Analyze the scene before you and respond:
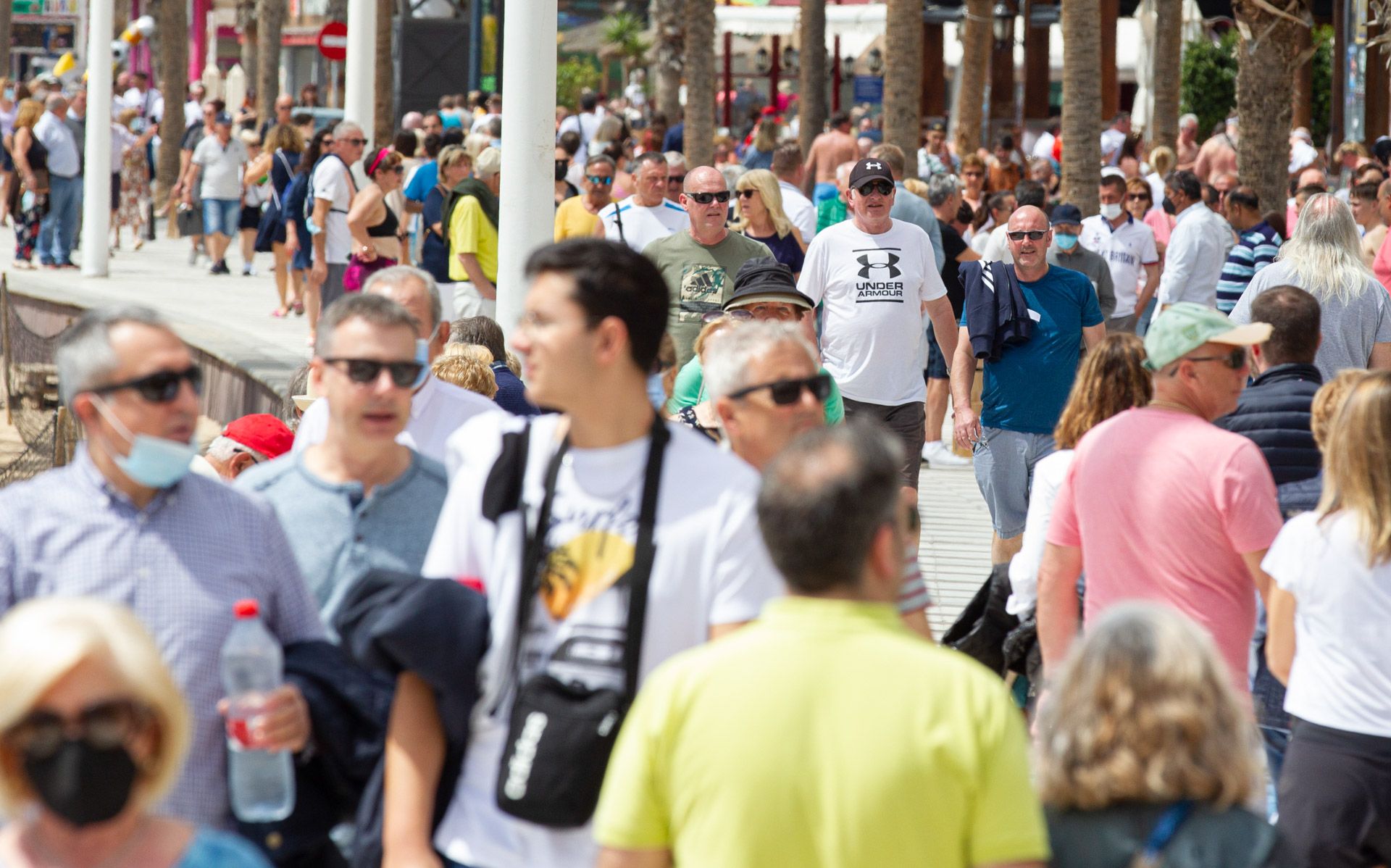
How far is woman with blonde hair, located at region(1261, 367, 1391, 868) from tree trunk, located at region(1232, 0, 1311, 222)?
11.8 metres

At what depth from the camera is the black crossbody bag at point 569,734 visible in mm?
3088

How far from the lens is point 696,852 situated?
2.80 metres

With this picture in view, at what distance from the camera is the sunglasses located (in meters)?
3.95

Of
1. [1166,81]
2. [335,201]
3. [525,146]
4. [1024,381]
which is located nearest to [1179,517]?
[1024,381]

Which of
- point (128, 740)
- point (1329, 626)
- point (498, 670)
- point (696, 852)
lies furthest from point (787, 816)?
point (1329, 626)

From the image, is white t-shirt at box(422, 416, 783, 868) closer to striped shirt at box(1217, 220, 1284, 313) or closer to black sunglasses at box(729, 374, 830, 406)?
black sunglasses at box(729, 374, 830, 406)

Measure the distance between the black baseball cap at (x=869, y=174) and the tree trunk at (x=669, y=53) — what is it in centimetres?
1837

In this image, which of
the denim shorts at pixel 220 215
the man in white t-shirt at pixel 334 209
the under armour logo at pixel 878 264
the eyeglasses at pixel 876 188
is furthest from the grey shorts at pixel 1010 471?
the denim shorts at pixel 220 215

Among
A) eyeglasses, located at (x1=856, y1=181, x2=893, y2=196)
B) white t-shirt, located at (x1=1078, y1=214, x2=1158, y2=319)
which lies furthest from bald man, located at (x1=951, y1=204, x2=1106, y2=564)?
white t-shirt, located at (x1=1078, y1=214, x2=1158, y2=319)

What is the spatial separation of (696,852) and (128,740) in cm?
86

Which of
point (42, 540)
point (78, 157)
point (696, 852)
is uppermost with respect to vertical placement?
point (78, 157)

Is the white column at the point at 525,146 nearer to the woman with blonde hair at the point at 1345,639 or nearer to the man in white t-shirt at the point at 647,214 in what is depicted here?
the man in white t-shirt at the point at 647,214

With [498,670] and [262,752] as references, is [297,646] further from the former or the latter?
[498,670]

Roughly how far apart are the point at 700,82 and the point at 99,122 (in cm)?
672
